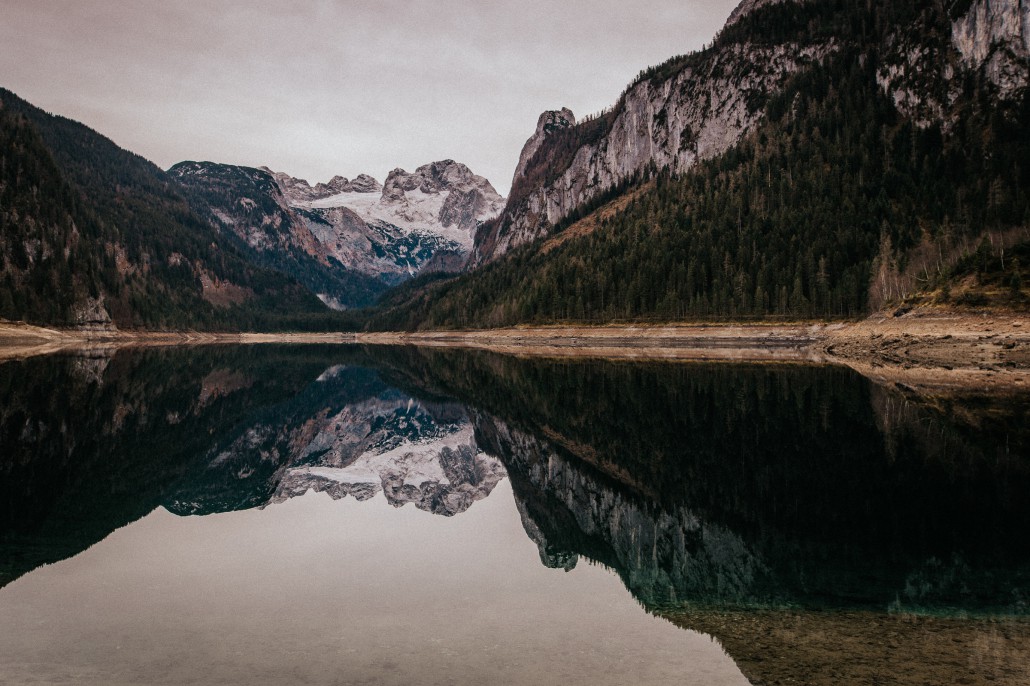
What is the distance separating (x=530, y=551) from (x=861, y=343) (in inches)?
2960

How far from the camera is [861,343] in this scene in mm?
77750

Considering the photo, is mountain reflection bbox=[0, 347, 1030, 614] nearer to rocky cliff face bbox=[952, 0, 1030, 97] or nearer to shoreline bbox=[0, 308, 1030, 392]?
shoreline bbox=[0, 308, 1030, 392]

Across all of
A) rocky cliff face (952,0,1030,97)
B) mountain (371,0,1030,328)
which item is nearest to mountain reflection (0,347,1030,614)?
mountain (371,0,1030,328)

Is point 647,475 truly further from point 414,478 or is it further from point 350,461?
point 350,461

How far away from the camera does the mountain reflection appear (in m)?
12.9

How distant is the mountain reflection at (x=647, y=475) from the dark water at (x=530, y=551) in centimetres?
11

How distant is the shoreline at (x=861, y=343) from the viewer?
53.7 meters

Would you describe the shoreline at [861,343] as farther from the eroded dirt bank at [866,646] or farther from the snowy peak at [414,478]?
the eroded dirt bank at [866,646]

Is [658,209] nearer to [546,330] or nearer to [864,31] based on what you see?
[546,330]

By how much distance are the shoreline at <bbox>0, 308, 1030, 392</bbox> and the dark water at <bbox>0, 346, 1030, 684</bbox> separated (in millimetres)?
27555

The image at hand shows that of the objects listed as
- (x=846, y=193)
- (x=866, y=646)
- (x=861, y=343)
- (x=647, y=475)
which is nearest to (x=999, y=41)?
(x=846, y=193)

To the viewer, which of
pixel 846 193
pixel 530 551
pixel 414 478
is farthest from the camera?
pixel 846 193

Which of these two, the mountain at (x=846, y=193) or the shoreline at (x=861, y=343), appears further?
the mountain at (x=846, y=193)

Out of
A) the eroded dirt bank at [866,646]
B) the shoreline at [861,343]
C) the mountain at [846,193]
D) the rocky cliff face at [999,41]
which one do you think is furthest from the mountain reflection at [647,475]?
the rocky cliff face at [999,41]
